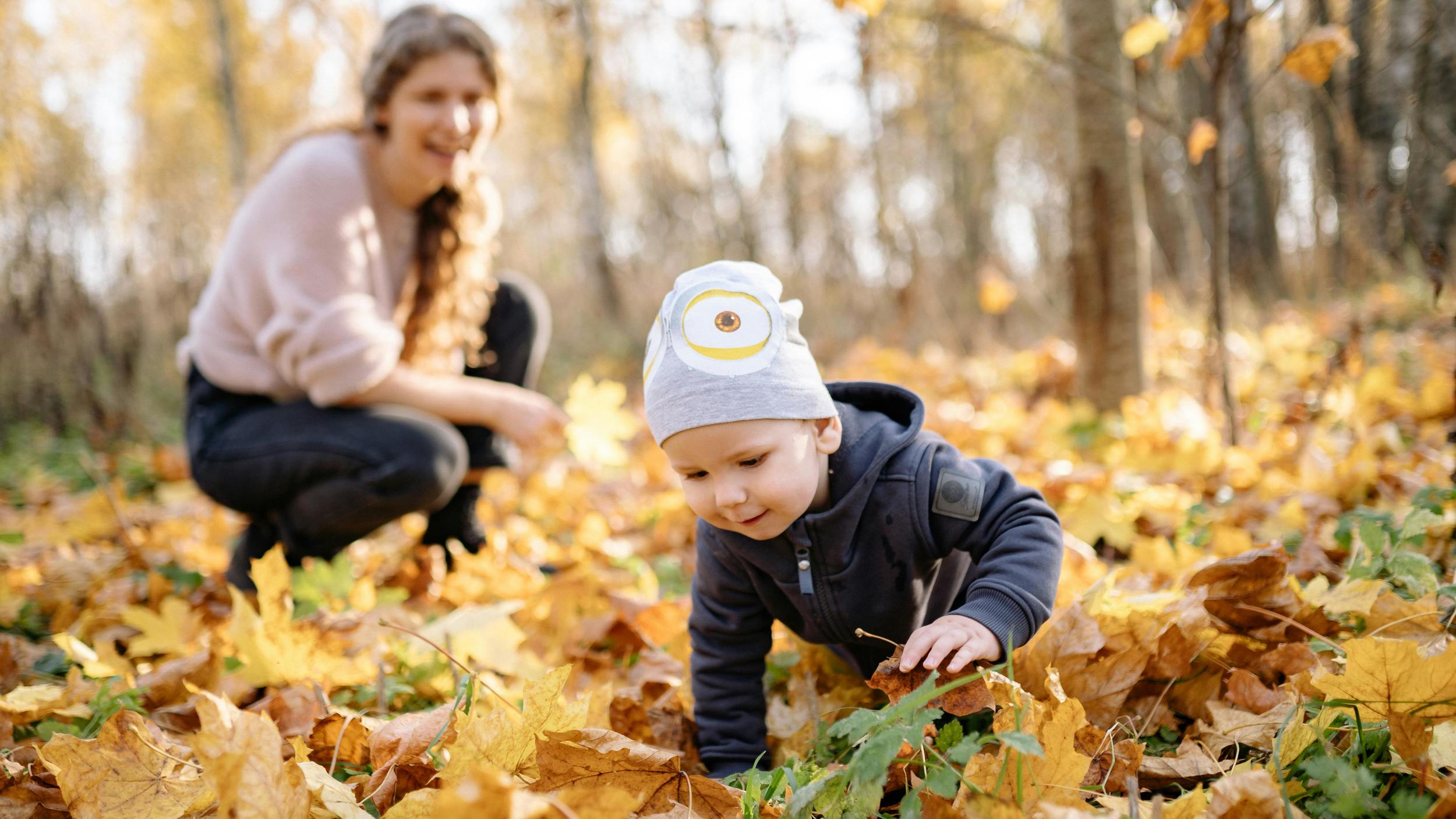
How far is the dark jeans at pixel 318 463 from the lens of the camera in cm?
232

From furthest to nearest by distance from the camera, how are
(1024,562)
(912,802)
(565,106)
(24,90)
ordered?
(565,106), (24,90), (1024,562), (912,802)

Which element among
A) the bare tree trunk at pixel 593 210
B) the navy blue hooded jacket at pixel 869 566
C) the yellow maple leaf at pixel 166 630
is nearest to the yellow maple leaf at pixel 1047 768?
the navy blue hooded jacket at pixel 869 566

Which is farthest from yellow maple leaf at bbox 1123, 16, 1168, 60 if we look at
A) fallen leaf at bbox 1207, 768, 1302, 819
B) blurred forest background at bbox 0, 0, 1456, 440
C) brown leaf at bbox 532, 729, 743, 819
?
brown leaf at bbox 532, 729, 743, 819

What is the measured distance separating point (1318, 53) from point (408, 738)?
239 cm

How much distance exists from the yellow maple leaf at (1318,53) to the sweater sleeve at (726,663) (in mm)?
1806

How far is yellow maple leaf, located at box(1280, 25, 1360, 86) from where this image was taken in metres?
2.03

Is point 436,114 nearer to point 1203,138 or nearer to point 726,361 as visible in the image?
point 726,361

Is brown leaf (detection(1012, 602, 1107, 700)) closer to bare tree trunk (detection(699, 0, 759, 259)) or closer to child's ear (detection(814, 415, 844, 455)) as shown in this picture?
child's ear (detection(814, 415, 844, 455))

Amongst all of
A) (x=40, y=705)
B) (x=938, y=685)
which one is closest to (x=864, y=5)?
(x=938, y=685)

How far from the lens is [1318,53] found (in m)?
2.05

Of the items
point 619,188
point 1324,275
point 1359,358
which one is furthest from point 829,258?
point 619,188

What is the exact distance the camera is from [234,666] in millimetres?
1720

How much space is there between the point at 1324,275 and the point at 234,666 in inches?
253

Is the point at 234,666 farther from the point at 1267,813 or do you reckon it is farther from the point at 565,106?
the point at 565,106
